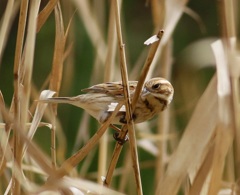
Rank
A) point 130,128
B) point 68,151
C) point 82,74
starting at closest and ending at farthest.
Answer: point 130,128
point 68,151
point 82,74

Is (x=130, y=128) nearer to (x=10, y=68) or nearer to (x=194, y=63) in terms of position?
(x=194, y=63)

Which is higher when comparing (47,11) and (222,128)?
(47,11)

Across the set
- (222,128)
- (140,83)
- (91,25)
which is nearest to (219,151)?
(222,128)

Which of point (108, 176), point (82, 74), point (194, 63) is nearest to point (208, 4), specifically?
point (82, 74)

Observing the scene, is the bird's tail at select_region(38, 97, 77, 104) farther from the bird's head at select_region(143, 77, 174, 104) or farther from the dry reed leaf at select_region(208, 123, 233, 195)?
the dry reed leaf at select_region(208, 123, 233, 195)

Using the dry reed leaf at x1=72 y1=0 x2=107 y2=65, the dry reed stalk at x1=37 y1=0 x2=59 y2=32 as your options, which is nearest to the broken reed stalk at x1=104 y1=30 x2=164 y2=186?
the dry reed stalk at x1=37 y1=0 x2=59 y2=32

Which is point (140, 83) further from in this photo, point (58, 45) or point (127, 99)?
point (58, 45)
